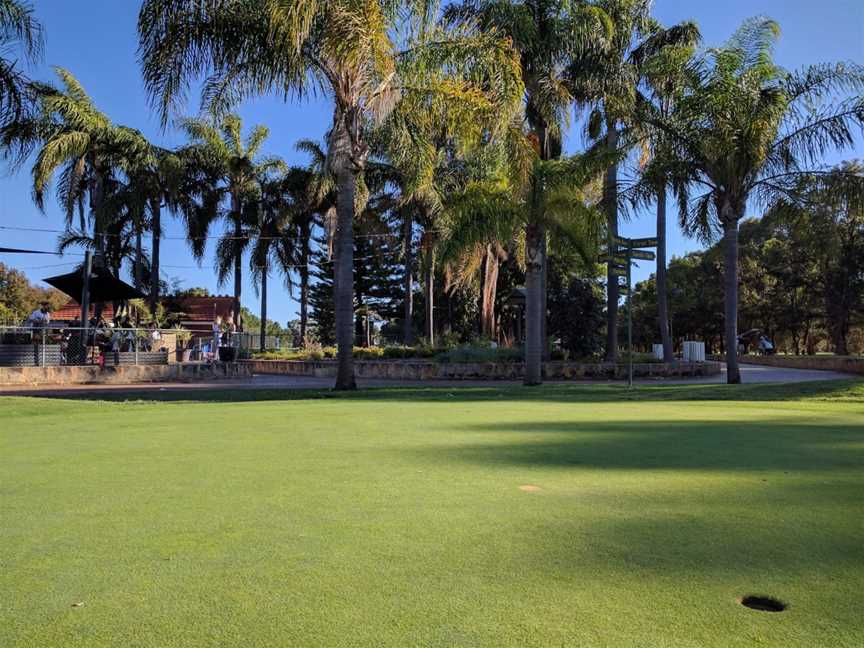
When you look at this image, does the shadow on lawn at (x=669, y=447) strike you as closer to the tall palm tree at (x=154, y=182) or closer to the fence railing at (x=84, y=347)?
the fence railing at (x=84, y=347)

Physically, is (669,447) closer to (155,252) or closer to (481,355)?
(481,355)

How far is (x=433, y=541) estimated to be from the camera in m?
3.13

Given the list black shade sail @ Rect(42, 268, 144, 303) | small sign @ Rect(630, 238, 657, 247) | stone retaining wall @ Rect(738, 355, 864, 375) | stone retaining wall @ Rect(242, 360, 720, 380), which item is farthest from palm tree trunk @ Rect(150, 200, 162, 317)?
stone retaining wall @ Rect(738, 355, 864, 375)

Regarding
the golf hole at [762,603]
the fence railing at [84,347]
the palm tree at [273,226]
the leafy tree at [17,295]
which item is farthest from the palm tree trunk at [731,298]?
the leafy tree at [17,295]

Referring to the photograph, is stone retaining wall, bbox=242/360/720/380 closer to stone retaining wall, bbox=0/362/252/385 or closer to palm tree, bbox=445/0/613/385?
palm tree, bbox=445/0/613/385

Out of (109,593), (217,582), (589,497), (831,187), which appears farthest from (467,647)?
(831,187)

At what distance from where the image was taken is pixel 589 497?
3.97 metres

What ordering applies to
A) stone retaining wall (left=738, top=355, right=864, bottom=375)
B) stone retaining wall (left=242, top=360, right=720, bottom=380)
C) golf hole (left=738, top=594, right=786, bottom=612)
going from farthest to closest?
stone retaining wall (left=738, top=355, right=864, bottom=375) → stone retaining wall (left=242, top=360, right=720, bottom=380) → golf hole (left=738, top=594, right=786, bottom=612)

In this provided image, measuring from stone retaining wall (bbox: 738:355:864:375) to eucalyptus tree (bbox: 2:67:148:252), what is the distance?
31007 millimetres

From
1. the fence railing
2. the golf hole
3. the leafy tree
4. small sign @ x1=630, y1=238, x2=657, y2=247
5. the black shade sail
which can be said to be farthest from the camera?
the leafy tree

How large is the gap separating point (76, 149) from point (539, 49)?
57.8 ft

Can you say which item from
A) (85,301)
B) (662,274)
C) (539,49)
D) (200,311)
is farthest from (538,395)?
(200,311)

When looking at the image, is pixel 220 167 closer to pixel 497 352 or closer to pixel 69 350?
pixel 69 350

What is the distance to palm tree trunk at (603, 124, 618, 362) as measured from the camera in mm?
19330
